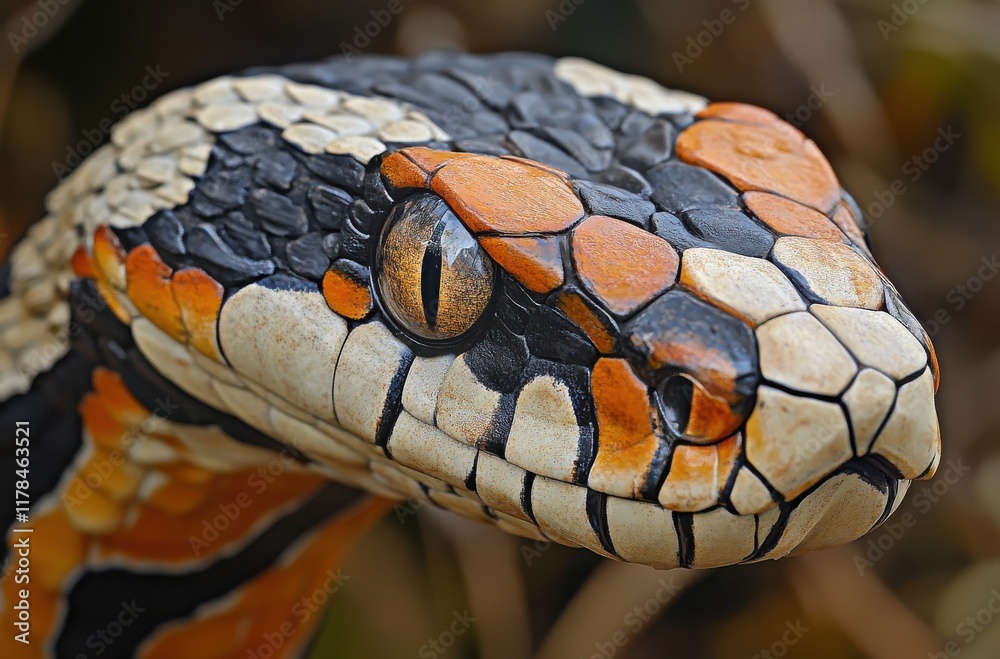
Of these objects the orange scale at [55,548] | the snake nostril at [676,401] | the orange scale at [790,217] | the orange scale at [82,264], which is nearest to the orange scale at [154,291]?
the orange scale at [82,264]

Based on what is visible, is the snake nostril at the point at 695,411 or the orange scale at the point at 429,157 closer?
the snake nostril at the point at 695,411

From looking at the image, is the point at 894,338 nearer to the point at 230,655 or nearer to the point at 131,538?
the point at 131,538

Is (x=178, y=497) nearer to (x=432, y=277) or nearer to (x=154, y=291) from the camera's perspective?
(x=154, y=291)

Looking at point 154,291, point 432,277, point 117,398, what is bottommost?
point 117,398

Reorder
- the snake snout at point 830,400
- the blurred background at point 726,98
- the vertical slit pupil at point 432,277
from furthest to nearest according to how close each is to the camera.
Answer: the blurred background at point 726,98, the vertical slit pupil at point 432,277, the snake snout at point 830,400

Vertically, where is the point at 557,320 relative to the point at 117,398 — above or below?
above

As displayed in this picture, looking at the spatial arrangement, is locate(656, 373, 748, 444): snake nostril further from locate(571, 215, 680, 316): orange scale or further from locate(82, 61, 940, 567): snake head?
locate(571, 215, 680, 316): orange scale

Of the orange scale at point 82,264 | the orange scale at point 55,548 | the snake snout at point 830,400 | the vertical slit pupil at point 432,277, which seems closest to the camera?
the snake snout at point 830,400

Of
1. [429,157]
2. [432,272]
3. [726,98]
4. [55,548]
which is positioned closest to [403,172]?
[429,157]

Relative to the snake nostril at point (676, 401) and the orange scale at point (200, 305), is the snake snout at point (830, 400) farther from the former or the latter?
the orange scale at point (200, 305)
